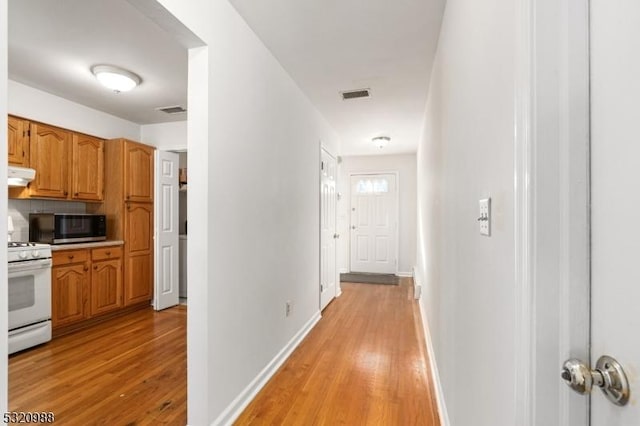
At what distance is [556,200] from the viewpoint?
0.63 m

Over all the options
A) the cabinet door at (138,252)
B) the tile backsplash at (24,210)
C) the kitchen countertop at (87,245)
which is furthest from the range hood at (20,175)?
the cabinet door at (138,252)

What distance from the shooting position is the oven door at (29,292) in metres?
2.65

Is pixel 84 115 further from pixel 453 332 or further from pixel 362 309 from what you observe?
pixel 453 332

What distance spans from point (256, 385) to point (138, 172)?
10.4ft

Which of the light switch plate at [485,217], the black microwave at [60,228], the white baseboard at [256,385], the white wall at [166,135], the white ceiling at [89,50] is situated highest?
the white ceiling at [89,50]

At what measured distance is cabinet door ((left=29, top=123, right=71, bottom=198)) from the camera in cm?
307

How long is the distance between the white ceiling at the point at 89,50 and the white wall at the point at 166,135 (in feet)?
2.16

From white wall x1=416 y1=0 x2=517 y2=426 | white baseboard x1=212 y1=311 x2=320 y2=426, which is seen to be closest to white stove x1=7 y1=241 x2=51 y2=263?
white baseboard x1=212 y1=311 x2=320 y2=426

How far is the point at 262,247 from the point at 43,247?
2.28 m

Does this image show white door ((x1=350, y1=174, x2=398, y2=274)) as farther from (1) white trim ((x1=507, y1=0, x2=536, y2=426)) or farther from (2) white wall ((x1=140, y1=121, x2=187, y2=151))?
(1) white trim ((x1=507, y1=0, x2=536, y2=426))

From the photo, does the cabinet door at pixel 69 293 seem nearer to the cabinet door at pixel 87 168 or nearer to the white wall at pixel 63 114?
the cabinet door at pixel 87 168

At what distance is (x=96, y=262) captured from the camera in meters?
3.45

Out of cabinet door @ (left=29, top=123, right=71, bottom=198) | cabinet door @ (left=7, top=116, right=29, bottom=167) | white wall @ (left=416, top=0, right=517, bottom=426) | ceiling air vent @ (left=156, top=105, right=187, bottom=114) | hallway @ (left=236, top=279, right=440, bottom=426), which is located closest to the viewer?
white wall @ (left=416, top=0, right=517, bottom=426)

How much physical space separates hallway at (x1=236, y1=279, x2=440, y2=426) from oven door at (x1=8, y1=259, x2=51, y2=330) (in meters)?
2.35
